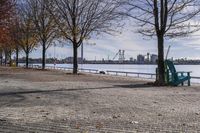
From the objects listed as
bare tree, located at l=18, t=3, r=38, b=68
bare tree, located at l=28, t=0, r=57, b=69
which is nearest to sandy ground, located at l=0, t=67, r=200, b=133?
bare tree, located at l=28, t=0, r=57, b=69

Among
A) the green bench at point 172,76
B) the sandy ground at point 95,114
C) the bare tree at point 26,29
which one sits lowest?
the sandy ground at point 95,114

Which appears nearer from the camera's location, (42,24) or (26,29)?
(42,24)

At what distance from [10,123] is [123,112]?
11.1 feet

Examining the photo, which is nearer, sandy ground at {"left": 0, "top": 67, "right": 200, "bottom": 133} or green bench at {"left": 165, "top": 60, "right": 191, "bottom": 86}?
sandy ground at {"left": 0, "top": 67, "right": 200, "bottom": 133}

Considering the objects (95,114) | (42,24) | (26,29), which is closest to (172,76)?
(95,114)

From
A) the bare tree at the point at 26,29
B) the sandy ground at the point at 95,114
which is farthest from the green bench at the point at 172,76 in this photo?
the bare tree at the point at 26,29

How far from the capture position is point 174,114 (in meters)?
12.1

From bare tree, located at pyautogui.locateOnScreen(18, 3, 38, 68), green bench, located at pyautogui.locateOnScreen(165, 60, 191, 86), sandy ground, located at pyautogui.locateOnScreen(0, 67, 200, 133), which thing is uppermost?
bare tree, located at pyautogui.locateOnScreen(18, 3, 38, 68)

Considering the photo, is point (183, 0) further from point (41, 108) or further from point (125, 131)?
point (125, 131)

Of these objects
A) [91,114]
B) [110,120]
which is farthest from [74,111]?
[110,120]

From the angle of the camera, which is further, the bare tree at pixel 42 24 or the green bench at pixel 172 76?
the bare tree at pixel 42 24

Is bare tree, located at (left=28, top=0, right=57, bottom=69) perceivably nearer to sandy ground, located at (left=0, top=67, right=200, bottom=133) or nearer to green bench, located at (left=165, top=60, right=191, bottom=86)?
green bench, located at (left=165, top=60, right=191, bottom=86)

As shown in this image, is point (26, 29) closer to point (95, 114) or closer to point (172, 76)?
point (172, 76)

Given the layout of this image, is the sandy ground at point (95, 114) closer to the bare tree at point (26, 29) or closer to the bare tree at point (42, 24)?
the bare tree at point (42, 24)
